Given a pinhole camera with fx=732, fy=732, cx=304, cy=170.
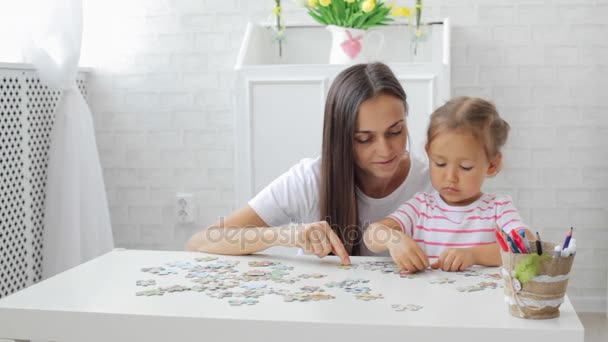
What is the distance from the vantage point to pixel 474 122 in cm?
177

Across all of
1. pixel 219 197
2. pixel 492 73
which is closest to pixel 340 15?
pixel 492 73

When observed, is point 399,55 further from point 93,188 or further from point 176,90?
point 93,188

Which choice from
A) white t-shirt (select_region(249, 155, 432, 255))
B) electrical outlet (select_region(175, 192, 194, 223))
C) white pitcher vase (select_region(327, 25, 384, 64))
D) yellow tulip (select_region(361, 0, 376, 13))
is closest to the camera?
white t-shirt (select_region(249, 155, 432, 255))

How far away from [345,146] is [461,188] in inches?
13.4

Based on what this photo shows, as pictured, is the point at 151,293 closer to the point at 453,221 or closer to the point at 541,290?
the point at 541,290

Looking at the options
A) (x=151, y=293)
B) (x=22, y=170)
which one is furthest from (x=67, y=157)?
(x=151, y=293)

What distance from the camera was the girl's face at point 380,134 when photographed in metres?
1.92

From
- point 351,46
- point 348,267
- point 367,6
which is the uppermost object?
point 367,6

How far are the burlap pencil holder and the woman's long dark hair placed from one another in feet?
2.63

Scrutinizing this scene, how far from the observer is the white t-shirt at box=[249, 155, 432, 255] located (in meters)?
2.07

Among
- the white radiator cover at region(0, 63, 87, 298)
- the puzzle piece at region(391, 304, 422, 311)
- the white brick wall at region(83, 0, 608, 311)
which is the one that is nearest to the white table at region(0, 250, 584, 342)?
the puzzle piece at region(391, 304, 422, 311)

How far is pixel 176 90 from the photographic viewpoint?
368 cm

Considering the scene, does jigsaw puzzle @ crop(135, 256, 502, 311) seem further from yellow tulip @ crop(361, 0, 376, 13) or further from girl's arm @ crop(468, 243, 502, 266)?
yellow tulip @ crop(361, 0, 376, 13)

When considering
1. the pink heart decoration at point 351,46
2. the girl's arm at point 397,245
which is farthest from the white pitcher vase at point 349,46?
the girl's arm at point 397,245
